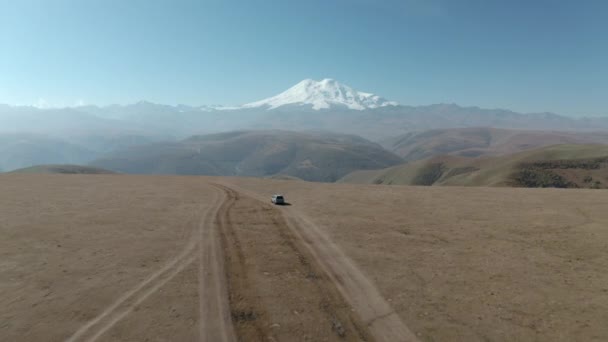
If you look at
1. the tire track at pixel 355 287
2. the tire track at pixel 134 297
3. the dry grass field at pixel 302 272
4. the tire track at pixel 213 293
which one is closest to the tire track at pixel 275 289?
the dry grass field at pixel 302 272

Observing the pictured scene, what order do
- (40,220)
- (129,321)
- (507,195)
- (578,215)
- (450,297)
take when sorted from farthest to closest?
(507,195) → (578,215) → (40,220) → (450,297) → (129,321)

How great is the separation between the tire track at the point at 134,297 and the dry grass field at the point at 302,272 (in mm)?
90

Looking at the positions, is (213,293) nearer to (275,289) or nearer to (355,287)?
(275,289)

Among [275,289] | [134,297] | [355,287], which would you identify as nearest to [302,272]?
[275,289]

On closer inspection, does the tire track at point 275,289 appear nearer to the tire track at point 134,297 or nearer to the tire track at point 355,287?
the tire track at point 355,287

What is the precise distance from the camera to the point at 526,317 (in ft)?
57.3

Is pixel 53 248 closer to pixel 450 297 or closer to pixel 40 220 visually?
pixel 40 220

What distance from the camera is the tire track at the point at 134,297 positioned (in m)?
15.8

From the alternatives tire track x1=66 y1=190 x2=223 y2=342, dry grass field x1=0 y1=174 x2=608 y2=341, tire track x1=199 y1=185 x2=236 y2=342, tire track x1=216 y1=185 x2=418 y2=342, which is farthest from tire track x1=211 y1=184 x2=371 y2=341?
tire track x1=66 y1=190 x2=223 y2=342

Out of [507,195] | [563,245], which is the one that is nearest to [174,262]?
[563,245]

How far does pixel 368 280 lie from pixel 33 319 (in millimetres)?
17817

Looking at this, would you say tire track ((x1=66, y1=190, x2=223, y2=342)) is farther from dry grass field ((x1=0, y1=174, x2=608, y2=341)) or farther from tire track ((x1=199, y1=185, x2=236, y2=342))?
tire track ((x1=199, y1=185, x2=236, y2=342))

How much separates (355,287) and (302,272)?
3.72 meters

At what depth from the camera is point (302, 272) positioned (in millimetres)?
22547
